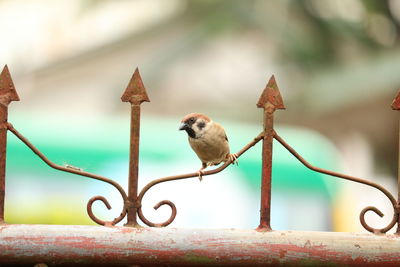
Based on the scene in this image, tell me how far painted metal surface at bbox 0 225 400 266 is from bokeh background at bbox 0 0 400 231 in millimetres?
3879

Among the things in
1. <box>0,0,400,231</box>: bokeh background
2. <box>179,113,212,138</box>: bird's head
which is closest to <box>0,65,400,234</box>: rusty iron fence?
<box>179,113,212,138</box>: bird's head

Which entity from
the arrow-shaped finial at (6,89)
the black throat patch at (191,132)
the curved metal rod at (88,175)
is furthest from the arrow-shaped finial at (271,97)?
the black throat patch at (191,132)

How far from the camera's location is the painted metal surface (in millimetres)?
2346

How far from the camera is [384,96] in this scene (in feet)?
33.9

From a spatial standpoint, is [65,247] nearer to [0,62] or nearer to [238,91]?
[238,91]

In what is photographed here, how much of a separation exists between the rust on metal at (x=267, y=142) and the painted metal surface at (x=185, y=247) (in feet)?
0.19

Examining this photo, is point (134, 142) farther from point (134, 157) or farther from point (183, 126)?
point (183, 126)

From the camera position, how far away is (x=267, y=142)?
2467mm

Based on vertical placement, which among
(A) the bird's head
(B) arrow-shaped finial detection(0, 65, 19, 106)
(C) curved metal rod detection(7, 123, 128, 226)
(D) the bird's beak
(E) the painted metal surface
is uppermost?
(A) the bird's head

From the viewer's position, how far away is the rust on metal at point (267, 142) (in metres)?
2.46

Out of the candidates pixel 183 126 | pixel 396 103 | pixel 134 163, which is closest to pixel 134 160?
pixel 134 163

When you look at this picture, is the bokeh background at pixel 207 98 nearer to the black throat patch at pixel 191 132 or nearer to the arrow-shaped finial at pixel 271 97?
the black throat patch at pixel 191 132

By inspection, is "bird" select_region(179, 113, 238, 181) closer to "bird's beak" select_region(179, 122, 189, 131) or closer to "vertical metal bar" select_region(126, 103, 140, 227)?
"bird's beak" select_region(179, 122, 189, 131)

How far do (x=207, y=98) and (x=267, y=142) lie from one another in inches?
429
